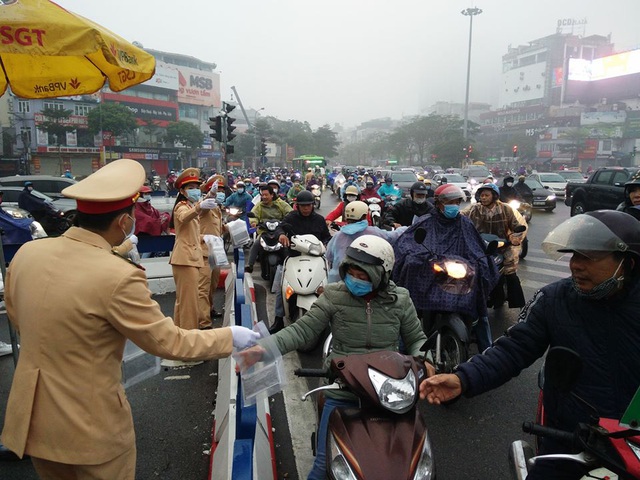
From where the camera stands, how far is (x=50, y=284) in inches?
71.1

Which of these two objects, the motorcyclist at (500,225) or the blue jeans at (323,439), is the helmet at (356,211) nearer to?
the motorcyclist at (500,225)

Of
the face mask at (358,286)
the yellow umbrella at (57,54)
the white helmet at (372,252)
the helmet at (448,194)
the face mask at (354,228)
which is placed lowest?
the face mask at (358,286)

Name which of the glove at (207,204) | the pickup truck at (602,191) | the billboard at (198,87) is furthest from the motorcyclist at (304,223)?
the billboard at (198,87)

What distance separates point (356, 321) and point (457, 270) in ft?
5.53

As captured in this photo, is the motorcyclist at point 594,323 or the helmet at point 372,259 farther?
the helmet at point 372,259

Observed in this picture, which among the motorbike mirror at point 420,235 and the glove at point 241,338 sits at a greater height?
the motorbike mirror at point 420,235

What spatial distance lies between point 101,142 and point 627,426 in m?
61.7

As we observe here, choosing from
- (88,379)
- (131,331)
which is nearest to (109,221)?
(131,331)

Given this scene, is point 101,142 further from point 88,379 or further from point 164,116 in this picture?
point 88,379

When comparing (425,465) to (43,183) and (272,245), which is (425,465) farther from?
(43,183)

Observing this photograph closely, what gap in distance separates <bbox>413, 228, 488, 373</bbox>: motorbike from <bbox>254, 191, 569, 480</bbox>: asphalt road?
0.43 meters

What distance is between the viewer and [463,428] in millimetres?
3871

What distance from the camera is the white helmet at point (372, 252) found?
2.87 m

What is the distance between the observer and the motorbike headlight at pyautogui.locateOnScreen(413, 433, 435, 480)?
2.14 metres
